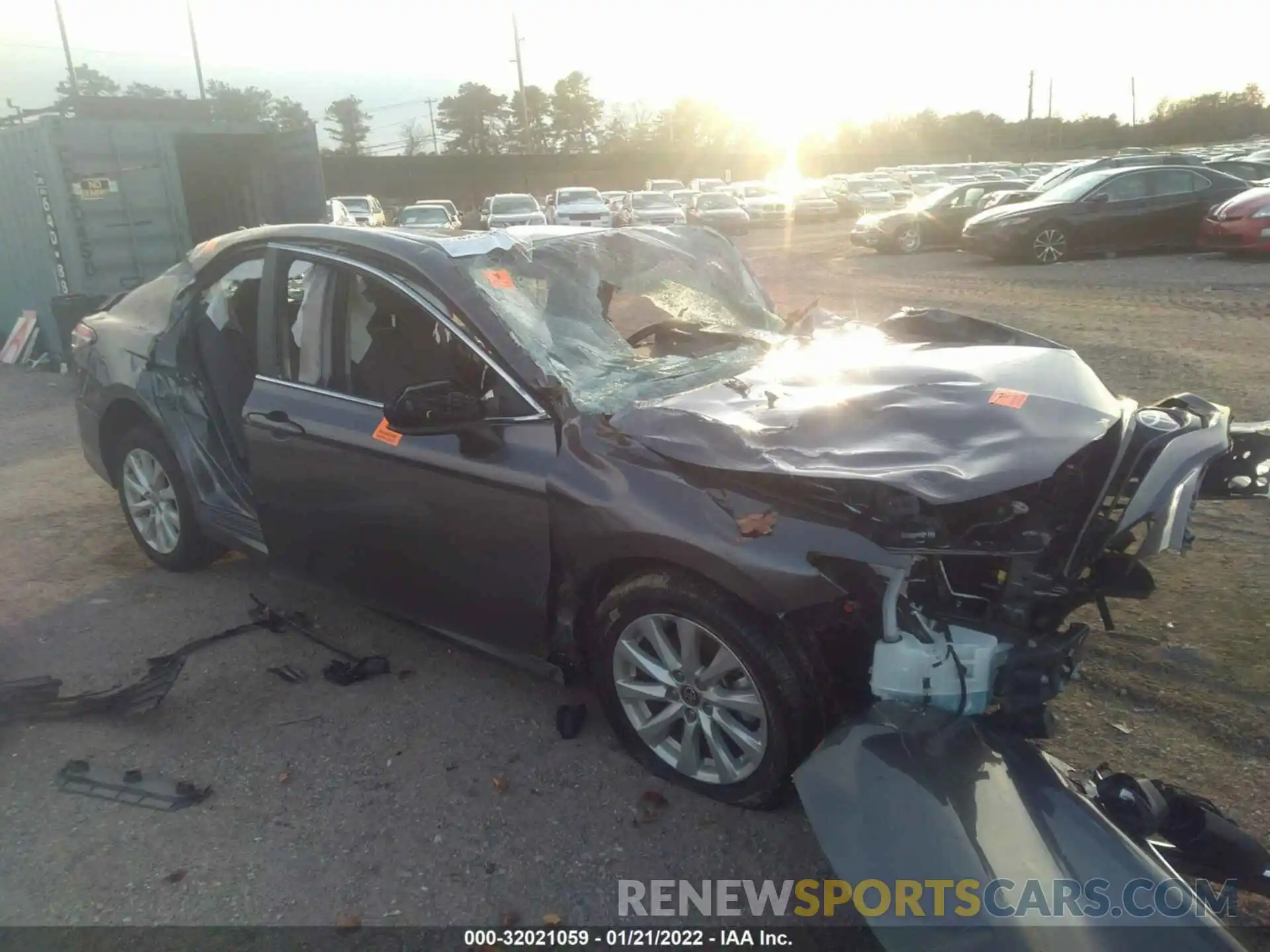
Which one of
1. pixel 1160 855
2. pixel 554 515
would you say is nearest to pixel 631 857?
pixel 554 515

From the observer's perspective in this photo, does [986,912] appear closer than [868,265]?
Yes

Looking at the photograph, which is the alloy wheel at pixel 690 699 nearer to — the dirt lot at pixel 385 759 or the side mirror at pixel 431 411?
the dirt lot at pixel 385 759

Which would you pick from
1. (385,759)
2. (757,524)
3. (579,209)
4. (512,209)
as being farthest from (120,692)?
(579,209)

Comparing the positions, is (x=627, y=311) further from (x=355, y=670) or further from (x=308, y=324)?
(x=355, y=670)

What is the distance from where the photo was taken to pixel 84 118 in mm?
10977

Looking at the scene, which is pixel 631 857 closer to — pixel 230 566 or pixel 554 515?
pixel 554 515

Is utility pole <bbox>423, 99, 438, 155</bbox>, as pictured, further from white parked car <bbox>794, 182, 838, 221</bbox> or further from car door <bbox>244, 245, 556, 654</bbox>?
car door <bbox>244, 245, 556, 654</bbox>

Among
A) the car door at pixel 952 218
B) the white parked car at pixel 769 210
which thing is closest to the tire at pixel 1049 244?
the car door at pixel 952 218

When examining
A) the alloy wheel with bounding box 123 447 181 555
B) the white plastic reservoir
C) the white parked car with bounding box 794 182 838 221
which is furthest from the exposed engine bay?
the white parked car with bounding box 794 182 838 221

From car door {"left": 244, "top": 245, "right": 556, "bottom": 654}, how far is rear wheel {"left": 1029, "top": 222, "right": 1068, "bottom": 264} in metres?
15.0

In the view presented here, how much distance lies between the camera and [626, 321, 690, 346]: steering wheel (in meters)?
3.89

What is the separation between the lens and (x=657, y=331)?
4.01 metres

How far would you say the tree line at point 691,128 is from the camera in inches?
2255

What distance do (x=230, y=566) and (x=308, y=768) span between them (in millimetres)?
2050
